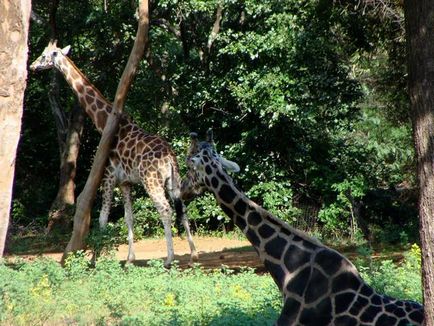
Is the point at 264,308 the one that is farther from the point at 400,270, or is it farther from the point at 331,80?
the point at 331,80

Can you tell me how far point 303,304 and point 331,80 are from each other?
13691 mm

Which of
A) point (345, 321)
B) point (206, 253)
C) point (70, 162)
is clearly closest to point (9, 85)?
point (345, 321)

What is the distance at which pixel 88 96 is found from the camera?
15.3 metres

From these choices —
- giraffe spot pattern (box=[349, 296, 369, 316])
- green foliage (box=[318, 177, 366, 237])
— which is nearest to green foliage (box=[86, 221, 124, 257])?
giraffe spot pattern (box=[349, 296, 369, 316])

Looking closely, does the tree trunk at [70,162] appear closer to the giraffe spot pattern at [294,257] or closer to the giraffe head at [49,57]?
the giraffe head at [49,57]

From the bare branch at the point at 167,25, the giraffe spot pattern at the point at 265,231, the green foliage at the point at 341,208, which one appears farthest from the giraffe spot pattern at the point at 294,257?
the bare branch at the point at 167,25

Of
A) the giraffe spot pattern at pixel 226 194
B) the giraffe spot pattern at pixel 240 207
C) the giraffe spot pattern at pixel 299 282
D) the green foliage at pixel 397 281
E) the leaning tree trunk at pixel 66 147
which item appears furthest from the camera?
the leaning tree trunk at pixel 66 147

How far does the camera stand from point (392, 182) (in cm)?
2191

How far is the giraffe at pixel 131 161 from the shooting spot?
47.0 feet

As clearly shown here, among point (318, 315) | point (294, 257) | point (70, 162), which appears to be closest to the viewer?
point (318, 315)

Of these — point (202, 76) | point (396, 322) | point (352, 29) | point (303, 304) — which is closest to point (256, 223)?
point (303, 304)

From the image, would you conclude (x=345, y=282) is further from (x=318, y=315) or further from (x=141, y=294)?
(x=141, y=294)

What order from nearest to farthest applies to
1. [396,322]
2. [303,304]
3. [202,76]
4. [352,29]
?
1. [396,322]
2. [303,304]
3. [352,29]
4. [202,76]

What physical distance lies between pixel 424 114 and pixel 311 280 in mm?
2099
